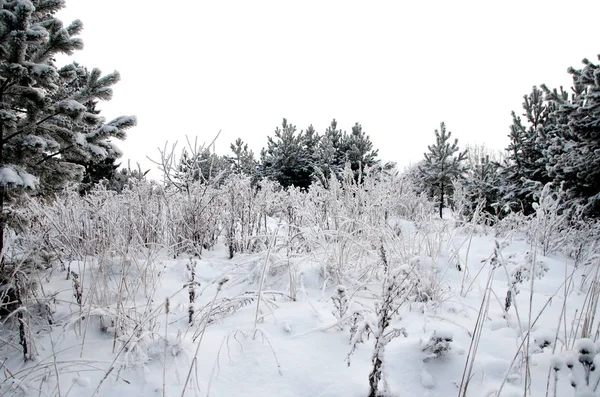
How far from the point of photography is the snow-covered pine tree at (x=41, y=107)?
1.86 m

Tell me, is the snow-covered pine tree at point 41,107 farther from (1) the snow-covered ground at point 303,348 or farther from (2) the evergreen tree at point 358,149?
(2) the evergreen tree at point 358,149

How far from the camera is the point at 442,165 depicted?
42.5ft

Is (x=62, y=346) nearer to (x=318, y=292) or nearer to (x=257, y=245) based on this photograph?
(x=318, y=292)

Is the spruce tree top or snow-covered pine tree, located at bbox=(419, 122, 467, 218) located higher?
snow-covered pine tree, located at bbox=(419, 122, 467, 218)

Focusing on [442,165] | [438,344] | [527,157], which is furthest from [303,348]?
[442,165]

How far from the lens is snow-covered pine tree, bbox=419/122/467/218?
12758 mm

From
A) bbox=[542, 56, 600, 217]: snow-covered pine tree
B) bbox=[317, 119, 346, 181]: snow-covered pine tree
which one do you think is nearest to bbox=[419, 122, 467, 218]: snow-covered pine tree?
bbox=[317, 119, 346, 181]: snow-covered pine tree

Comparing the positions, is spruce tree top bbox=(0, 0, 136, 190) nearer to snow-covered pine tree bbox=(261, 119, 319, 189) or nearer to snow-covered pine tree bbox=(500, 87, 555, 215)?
snow-covered pine tree bbox=(500, 87, 555, 215)

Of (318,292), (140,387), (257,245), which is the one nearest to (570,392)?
(318,292)

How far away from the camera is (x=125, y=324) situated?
1.68 metres

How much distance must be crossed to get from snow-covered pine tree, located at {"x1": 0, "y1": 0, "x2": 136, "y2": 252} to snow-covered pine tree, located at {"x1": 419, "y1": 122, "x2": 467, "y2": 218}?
1260 cm

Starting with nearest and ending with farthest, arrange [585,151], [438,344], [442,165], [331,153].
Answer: [438,344], [585,151], [442,165], [331,153]

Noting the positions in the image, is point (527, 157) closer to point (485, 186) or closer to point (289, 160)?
point (485, 186)

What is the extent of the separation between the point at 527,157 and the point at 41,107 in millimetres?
9724
